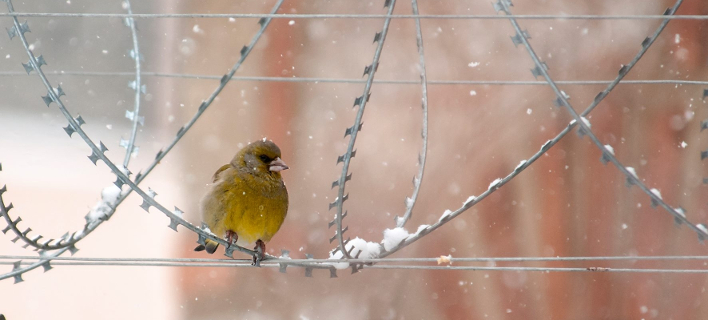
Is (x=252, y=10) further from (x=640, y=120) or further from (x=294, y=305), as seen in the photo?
(x=640, y=120)

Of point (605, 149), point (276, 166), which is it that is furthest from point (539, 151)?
point (276, 166)

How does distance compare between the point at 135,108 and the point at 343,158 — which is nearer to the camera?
the point at 343,158

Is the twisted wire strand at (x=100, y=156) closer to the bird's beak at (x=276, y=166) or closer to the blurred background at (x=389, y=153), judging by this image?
the bird's beak at (x=276, y=166)

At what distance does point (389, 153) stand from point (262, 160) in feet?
6.40

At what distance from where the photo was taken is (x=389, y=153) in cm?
361

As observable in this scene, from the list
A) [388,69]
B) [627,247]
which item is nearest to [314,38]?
[388,69]

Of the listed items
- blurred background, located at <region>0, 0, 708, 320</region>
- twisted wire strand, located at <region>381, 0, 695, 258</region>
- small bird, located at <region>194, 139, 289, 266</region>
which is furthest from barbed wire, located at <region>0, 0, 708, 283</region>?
blurred background, located at <region>0, 0, 708, 320</region>

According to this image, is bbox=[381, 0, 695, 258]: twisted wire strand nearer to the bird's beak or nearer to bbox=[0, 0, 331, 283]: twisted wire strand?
bbox=[0, 0, 331, 283]: twisted wire strand

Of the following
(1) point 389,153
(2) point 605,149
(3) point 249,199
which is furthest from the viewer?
(1) point 389,153

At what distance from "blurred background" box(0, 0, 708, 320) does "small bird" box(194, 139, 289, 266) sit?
68.7 inches

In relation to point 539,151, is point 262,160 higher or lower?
higher

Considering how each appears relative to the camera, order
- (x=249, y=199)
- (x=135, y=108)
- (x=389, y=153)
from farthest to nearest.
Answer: (x=389, y=153) → (x=249, y=199) → (x=135, y=108)

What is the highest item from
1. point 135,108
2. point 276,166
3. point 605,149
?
point 276,166

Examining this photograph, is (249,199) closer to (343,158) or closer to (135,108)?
(135,108)
